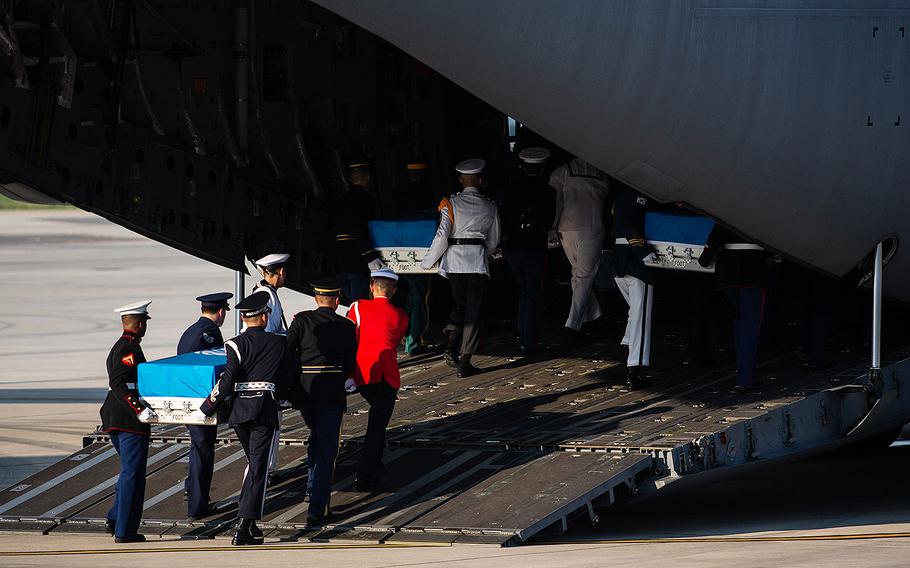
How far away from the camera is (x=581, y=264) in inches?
557

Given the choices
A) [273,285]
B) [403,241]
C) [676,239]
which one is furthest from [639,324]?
[273,285]

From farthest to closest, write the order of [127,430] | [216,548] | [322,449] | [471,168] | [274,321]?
[471,168]
[274,321]
[322,449]
[127,430]
[216,548]

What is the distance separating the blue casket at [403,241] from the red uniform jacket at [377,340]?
99.1 inches

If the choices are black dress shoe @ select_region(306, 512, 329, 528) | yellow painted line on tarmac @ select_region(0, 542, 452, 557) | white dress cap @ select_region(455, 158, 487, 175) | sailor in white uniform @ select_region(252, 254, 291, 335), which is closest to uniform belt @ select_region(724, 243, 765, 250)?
white dress cap @ select_region(455, 158, 487, 175)

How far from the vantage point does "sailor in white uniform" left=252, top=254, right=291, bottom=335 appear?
11.4 metres

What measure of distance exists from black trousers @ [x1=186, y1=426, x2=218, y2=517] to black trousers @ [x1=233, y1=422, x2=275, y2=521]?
520 millimetres

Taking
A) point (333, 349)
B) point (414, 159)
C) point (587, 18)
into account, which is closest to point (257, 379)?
point (333, 349)

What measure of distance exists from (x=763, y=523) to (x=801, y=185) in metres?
2.51

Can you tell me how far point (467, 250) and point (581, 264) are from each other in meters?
1.33

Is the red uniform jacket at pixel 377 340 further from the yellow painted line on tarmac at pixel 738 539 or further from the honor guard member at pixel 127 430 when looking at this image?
the yellow painted line on tarmac at pixel 738 539

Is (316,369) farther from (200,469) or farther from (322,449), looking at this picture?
(200,469)

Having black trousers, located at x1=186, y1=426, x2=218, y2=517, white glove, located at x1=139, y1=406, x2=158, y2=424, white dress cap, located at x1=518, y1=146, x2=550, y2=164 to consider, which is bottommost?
black trousers, located at x1=186, y1=426, x2=218, y2=517

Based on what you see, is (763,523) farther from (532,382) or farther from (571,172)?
(571,172)

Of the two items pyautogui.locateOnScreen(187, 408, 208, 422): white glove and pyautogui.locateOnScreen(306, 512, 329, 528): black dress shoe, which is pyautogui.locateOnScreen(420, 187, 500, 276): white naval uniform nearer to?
pyautogui.locateOnScreen(306, 512, 329, 528): black dress shoe
